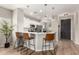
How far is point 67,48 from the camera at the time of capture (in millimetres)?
3396

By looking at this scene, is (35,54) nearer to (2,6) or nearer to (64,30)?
(64,30)

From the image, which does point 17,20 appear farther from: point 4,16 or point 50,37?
point 50,37

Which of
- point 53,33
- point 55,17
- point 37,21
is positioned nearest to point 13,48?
point 37,21

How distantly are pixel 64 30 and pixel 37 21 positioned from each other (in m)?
0.91

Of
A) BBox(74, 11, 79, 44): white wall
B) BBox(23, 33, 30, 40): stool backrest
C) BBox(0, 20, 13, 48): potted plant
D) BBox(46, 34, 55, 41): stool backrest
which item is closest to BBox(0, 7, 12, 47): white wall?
BBox(0, 20, 13, 48): potted plant

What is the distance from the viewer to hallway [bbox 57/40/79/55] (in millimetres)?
3276

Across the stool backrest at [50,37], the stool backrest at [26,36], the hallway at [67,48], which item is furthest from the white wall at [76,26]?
the stool backrest at [26,36]

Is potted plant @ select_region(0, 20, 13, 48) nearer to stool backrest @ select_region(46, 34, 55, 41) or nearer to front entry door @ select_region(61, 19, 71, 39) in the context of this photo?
stool backrest @ select_region(46, 34, 55, 41)

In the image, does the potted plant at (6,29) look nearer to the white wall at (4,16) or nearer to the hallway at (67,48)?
the white wall at (4,16)

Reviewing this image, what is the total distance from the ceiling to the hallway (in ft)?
3.04

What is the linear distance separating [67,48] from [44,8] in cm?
139

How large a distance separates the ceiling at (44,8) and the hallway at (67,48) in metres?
0.93

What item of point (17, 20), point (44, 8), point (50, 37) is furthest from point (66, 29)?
point (17, 20)

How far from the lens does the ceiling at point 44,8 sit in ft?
10.3
